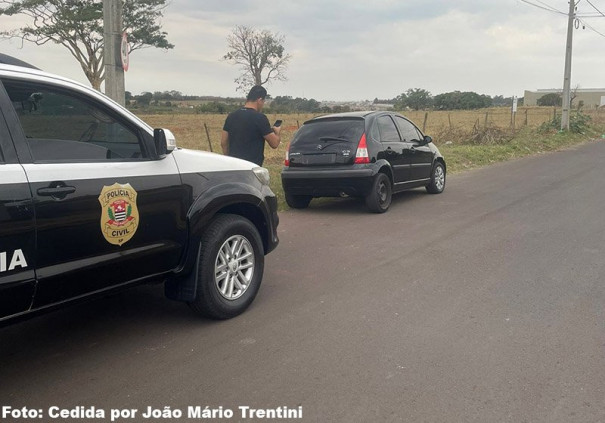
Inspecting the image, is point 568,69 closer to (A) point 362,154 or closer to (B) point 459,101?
(A) point 362,154

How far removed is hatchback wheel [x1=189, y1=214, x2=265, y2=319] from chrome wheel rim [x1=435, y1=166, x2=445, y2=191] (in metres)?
6.74

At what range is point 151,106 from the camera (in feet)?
139

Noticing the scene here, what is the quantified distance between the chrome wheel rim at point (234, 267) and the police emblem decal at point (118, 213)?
2.71 feet

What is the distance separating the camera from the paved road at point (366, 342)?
3229 mm

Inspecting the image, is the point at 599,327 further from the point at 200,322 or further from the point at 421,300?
the point at 200,322

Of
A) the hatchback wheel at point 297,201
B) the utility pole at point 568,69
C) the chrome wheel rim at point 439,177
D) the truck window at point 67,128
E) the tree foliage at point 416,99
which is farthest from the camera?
the tree foliage at point 416,99

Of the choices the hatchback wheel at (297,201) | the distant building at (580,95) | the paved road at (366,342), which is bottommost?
the paved road at (366,342)

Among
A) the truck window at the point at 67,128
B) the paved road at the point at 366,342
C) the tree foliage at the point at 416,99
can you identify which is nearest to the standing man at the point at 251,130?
the paved road at the point at 366,342

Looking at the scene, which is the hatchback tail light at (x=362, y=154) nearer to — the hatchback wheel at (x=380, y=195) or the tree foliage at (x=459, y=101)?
the hatchback wheel at (x=380, y=195)

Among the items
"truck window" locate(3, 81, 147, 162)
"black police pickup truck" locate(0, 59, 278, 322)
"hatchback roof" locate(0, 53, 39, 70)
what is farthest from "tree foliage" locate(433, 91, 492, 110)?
"hatchback roof" locate(0, 53, 39, 70)

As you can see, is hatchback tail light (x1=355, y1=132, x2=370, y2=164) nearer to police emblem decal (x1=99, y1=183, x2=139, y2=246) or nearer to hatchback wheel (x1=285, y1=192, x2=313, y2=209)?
hatchback wheel (x1=285, y1=192, x2=313, y2=209)

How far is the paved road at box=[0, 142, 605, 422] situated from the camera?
10.6 ft

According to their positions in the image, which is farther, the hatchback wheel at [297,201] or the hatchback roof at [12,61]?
the hatchback wheel at [297,201]

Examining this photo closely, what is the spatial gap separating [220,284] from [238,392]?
Result: 49.2 inches
